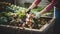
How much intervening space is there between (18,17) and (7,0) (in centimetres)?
21

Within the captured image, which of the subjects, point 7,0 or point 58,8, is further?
point 7,0

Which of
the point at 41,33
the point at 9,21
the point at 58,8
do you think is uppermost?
the point at 58,8

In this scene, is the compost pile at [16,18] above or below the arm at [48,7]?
below

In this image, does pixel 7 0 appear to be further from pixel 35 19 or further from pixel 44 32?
pixel 44 32

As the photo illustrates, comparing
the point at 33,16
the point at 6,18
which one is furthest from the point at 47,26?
the point at 6,18

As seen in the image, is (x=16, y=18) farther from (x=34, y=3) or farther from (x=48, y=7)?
(x=48, y=7)

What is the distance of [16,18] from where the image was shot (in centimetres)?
169

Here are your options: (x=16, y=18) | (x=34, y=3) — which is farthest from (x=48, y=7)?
(x=16, y=18)

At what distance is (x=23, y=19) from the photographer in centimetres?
168

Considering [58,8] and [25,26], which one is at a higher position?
[58,8]

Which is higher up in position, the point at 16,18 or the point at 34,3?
the point at 34,3

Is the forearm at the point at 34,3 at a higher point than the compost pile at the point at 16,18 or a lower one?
higher

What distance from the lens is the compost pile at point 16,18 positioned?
1657 millimetres

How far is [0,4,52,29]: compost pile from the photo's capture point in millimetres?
1657
